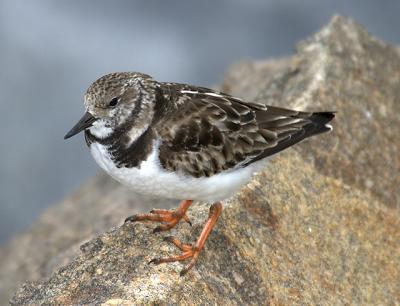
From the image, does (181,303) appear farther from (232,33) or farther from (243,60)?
(232,33)

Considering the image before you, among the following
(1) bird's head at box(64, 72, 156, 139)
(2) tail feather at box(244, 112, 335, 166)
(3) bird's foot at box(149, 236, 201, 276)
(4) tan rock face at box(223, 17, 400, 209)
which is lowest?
(3) bird's foot at box(149, 236, 201, 276)

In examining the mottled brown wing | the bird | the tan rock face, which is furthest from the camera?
the tan rock face

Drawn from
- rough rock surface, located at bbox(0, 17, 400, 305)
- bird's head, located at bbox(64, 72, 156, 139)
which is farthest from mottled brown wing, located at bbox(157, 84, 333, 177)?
A: rough rock surface, located at bbox(0, 17, 400, 305)

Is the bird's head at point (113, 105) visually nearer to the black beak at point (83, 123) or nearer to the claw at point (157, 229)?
the black beak at point (83, 123)

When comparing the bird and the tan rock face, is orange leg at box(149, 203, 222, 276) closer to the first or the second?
the bird

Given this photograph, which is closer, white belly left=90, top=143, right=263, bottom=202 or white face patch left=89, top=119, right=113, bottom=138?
white belly left=90, top=143, right=263, bottom=202

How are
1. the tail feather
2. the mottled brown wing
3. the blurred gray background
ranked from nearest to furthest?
1. the mottled brown wing
2. the tail feather
3. the blurred gray background

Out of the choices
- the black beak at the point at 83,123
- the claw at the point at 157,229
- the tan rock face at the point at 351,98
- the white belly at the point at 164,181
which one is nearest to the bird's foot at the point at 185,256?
the claw at the point at 157,229
